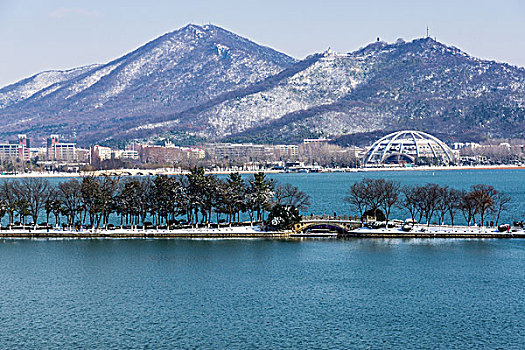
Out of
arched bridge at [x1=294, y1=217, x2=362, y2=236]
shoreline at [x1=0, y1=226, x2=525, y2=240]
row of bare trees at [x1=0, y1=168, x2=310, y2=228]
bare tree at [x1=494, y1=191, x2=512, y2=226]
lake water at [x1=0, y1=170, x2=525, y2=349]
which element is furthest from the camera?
row of bare trees at [x1=0, y1=168, x2=310, y2=228]

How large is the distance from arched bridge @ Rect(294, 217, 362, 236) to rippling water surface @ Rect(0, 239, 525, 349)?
19.4 feet

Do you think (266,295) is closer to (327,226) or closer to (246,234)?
(246,234)

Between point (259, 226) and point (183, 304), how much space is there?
120 ft

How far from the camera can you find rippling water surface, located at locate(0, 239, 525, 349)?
2029 inches

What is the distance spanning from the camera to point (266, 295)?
62438 millimetres

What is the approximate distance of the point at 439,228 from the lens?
3681 inches

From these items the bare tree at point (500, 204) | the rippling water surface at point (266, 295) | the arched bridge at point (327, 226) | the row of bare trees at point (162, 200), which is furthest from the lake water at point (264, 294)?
the bare tree at point (500, 204)

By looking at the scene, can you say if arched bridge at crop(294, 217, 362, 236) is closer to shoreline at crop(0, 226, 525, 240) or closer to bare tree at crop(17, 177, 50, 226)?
shoreline at crop(0, 226, 525, 240)

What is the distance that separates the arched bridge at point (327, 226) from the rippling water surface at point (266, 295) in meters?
5.92

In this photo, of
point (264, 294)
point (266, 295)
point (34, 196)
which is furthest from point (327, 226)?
point (34, 196)

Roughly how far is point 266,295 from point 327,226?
33588 mm

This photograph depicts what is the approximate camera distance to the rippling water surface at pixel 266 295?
5154 cm

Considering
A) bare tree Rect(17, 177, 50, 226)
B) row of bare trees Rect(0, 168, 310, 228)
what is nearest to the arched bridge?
row of bare trees Rect(0, 168, 310, 228)

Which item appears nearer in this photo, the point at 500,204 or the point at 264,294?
the point at 264,294
